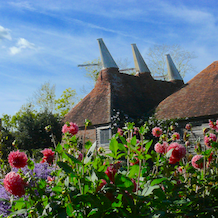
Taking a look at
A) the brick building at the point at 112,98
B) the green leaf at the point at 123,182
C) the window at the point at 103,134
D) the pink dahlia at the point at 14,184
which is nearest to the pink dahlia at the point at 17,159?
the pink dahlia at the point at 14,184

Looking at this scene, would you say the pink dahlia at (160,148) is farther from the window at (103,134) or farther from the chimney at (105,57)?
the chimney at (105,57)

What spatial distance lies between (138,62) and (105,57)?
14.0 feet

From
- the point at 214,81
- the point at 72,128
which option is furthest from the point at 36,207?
the point at 214,81

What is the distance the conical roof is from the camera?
52.3 ft

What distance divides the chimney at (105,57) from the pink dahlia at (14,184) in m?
20.0

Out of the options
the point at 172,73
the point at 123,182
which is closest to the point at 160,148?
the point at 123,182

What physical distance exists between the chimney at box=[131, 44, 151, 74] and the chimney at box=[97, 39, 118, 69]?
12.1 ft

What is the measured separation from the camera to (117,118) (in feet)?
57.8

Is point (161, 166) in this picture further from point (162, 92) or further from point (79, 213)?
point (162, 92)

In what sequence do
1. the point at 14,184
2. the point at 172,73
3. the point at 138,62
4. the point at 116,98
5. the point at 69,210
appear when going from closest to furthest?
the point at 69,210 < the point at 14,184 < the point at 116,98 < the point at 138,62 < the point at 172,73

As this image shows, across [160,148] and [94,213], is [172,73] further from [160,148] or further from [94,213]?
[94,213]

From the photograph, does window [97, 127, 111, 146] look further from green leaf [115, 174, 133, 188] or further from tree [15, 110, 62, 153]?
green leaf [115, 174, 133, 188]

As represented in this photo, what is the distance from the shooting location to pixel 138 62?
81.8ft

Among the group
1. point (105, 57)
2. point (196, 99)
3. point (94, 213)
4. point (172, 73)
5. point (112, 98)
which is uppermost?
point (105, 57)
